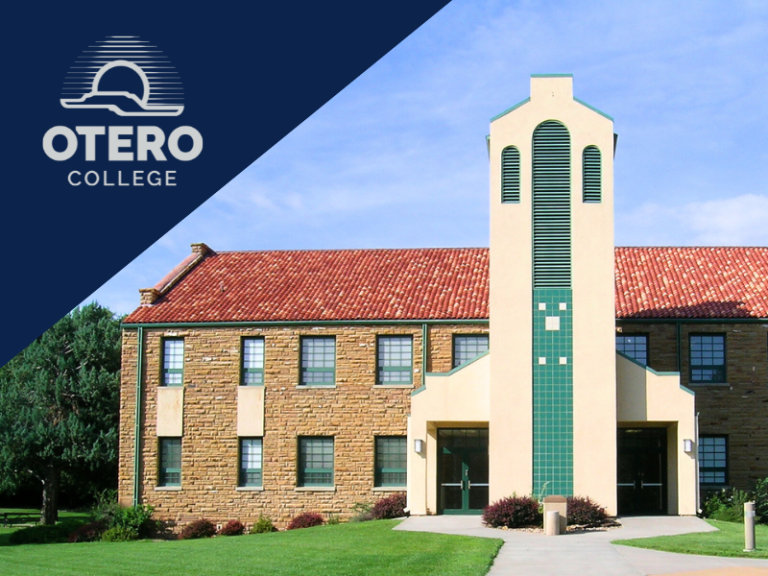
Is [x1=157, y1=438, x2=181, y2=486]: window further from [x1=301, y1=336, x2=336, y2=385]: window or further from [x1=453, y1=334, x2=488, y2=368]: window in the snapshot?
[x1=453, y1=334, x2=488, y2=368]: window

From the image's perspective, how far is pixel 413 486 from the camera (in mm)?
28844

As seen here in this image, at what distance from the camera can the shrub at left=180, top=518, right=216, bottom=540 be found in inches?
→ 1267

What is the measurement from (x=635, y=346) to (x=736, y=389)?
133 inches

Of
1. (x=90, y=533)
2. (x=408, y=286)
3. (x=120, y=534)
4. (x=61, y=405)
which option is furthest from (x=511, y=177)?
(x=61, y=405)

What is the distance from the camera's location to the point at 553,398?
90.1ft

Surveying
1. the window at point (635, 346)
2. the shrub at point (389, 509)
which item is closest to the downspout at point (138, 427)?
the shrub at point (389, 509)

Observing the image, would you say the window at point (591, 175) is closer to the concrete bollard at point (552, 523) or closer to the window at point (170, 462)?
the concrete bollard at point (552, 523)

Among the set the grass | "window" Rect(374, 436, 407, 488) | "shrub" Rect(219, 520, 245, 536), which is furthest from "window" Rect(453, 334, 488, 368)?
the grass

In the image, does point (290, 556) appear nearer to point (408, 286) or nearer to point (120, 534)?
point (120, 534)

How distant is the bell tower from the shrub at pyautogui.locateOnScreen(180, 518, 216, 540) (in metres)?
10.4

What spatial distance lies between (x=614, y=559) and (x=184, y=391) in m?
18.4

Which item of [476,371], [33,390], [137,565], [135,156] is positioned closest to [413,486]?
[476,371]

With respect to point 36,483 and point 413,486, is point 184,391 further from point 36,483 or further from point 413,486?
point 36,483

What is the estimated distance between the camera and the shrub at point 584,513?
2533 centimetres
